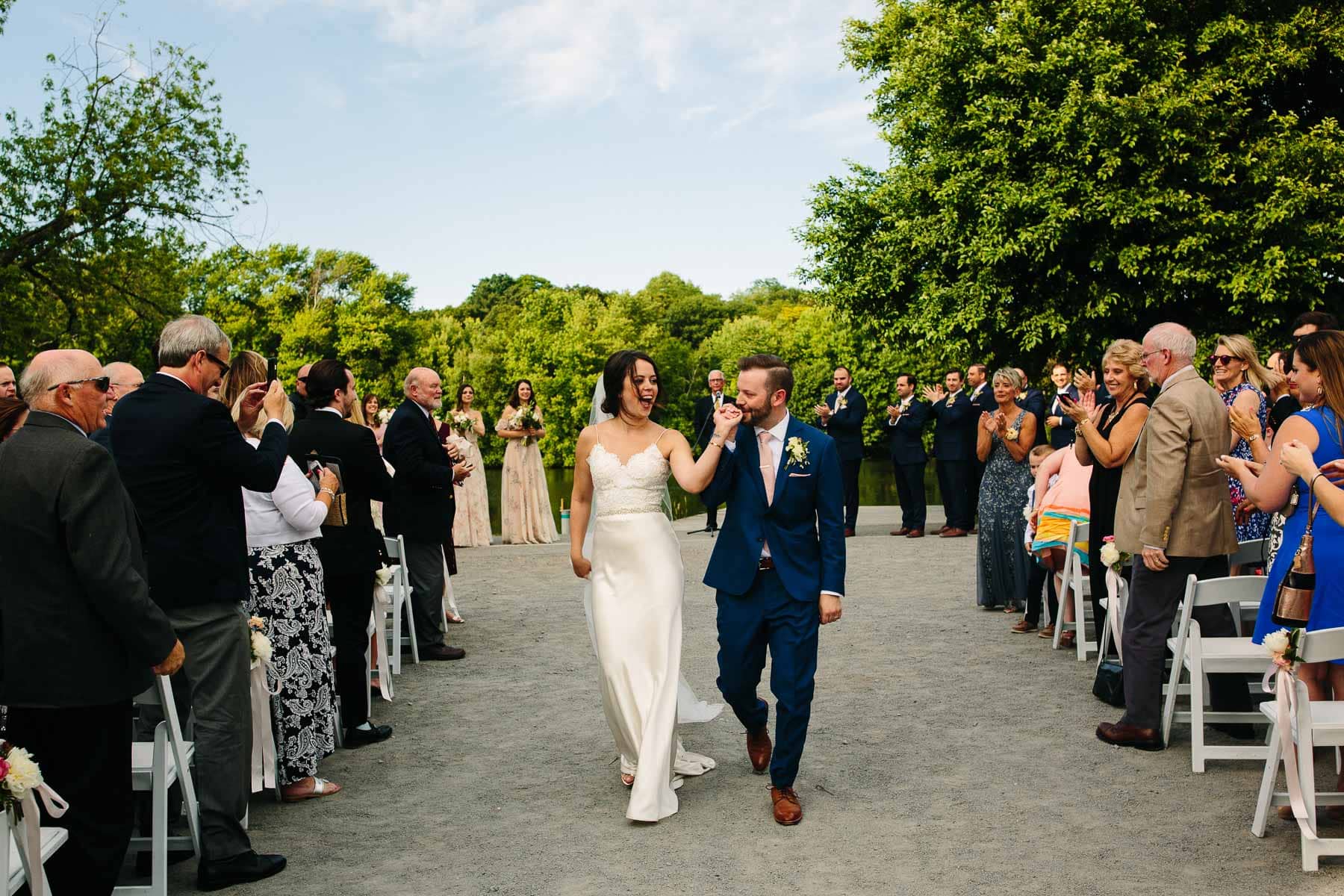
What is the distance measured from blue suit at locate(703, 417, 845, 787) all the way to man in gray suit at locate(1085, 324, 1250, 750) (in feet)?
6.40

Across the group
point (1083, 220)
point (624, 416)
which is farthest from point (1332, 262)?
point (624, 416)

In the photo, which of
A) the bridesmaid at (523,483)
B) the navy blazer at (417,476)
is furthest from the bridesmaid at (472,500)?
the navy blazer at (417,476)

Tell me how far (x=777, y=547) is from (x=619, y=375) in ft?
3.90

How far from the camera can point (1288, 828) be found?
16.3 feet

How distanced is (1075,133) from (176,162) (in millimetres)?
18426

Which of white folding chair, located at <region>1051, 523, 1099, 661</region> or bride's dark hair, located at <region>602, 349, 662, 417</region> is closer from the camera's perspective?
bride's dark hair, located at <region>602, 349, 662, 417</region>

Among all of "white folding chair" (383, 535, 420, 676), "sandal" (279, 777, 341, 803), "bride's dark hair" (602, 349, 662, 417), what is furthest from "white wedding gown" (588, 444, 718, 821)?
"white folding chair" (383, 535, 420, 676)

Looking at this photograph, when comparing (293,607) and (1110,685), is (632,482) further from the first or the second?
(1110,685)

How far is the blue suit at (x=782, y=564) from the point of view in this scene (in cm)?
536

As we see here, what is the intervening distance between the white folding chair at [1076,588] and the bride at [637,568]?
3.85 metres

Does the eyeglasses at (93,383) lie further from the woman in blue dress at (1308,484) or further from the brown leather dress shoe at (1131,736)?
the brown leather dress shoe at (1131,736)

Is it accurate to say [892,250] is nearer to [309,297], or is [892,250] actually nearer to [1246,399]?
[1246,399]

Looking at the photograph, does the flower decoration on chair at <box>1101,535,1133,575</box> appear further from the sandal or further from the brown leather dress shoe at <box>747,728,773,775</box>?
the sandal

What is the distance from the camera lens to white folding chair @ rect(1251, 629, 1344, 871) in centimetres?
446
